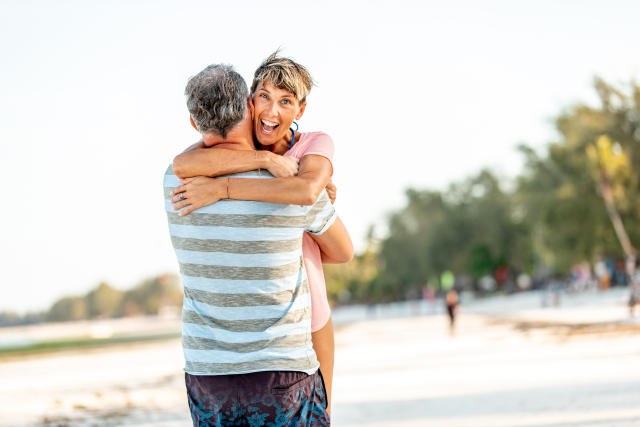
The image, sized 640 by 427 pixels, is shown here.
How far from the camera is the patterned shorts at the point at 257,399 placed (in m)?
2.18

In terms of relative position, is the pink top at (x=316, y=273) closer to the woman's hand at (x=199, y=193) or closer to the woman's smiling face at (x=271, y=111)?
the woman's smiling face at (x=271, y=111)

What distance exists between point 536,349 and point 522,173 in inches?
1350

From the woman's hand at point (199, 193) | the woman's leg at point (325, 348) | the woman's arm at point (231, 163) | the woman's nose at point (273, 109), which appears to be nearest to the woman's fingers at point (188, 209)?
the woman's hand at point (199, 193)

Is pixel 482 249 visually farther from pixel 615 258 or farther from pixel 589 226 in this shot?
pixel 589 226

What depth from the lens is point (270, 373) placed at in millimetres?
2184

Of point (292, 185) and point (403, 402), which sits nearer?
point (292, 185)

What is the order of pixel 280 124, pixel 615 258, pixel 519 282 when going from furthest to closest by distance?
1. pixel 519 282
2. pixel 615 258
3. pixel 280 124

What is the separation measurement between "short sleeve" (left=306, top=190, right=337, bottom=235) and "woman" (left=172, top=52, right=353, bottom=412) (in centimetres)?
4

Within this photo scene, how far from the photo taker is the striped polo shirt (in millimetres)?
2172

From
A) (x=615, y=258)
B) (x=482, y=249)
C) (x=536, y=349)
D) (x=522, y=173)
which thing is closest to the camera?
(x=536, y=349)

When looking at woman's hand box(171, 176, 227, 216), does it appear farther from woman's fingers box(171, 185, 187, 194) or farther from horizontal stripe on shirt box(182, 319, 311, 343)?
horizontal stripe on shirt box(182, 319, 311, 343)

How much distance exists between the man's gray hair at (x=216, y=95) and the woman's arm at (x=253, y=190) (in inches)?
7.6

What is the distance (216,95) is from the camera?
2209 millimetres

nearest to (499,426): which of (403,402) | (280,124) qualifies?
(403,402)
